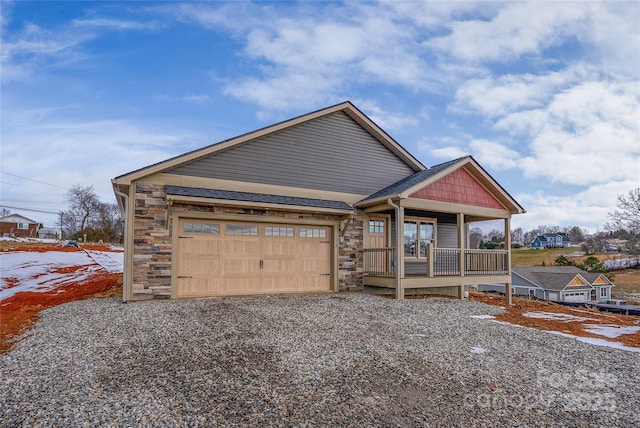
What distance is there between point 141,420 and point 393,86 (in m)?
14.4

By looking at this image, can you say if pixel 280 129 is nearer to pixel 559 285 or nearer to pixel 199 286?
pixel 199 286

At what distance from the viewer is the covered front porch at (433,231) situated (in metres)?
10.7

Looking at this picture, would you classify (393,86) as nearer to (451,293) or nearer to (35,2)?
(451,293)

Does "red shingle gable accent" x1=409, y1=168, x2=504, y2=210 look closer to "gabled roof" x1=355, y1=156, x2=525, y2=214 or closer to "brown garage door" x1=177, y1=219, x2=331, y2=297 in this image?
"gabled roof" x1=355, y1=156, x2=525, y2=214

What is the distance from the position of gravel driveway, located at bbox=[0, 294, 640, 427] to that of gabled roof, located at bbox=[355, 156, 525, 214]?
429 cm

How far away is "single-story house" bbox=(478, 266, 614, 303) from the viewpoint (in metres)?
26.0

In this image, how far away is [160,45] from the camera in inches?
463

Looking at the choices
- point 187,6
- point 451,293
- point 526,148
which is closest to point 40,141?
point 187,6

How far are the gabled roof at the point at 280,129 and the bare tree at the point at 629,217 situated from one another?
79.4ft

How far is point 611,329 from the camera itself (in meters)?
7.88

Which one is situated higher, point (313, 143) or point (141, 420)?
point (313, 143)

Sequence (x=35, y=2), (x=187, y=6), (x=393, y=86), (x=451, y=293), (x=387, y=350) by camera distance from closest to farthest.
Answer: (x=387, y=350)
(x=35, y=2)
(x=187, y=6)
(x=451, y=293)
(x=393, y=86)

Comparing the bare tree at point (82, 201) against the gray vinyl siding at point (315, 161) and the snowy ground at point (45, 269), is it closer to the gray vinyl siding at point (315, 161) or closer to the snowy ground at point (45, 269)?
the snowy ground at point (45, 269)

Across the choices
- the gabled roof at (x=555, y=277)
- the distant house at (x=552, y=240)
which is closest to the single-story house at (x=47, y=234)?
the gabled roof at (x=555, y=277)
